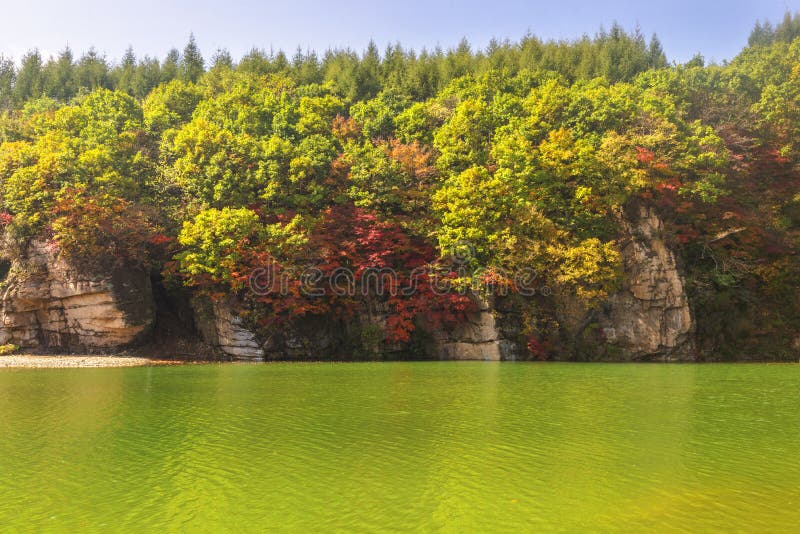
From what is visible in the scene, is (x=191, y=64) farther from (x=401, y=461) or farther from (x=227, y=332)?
(x=401, y=461)

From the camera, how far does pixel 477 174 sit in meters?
27.6

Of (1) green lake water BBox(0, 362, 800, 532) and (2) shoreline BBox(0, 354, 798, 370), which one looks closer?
(1) green lake water BBox(0, 362, 800, 532)

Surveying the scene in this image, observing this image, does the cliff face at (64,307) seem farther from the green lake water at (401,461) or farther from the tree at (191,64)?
the tree at (191,64)

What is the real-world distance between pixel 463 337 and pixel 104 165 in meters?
19.9

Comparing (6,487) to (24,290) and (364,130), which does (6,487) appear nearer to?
(24,290)

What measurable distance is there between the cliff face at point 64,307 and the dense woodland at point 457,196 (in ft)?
3.39

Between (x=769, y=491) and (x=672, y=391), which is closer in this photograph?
(x=769, y=491)

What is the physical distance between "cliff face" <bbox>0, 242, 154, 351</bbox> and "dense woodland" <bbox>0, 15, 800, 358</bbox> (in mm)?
1032

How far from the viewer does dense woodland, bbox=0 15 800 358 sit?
26625 mm

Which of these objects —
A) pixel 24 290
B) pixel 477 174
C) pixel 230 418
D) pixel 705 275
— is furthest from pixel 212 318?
pixel 705 275

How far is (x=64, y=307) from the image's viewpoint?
26.9 meters

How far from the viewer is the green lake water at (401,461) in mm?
5070

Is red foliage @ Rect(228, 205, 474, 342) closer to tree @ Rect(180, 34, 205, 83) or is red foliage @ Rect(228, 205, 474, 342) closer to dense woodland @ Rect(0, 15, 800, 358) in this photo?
dense woodland @ Rect(0, 15, 800, 358)

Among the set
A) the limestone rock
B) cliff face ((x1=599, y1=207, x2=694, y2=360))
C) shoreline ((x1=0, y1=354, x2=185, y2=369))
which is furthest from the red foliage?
cliff face ((x1=599, y1=207, x2=694, y2=360))
